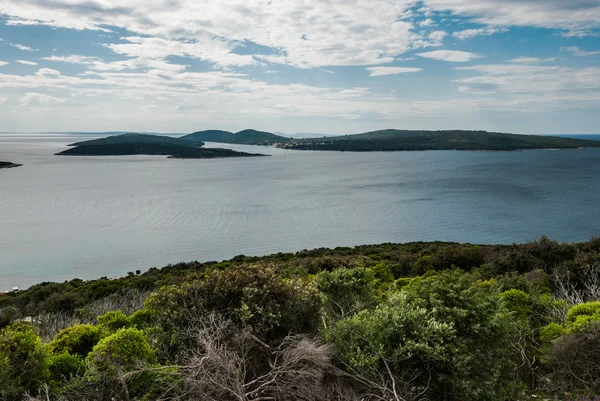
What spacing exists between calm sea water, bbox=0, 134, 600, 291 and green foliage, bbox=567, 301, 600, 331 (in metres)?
30.5

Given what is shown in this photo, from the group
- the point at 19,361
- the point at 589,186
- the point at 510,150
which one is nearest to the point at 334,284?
the point at 19,361

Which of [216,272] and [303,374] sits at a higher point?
[216,272]

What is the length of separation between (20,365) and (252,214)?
1872 inches

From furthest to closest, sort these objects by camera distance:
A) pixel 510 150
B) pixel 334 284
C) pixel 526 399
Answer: pixel 510 150
pixel 334 284
pixel 526 399

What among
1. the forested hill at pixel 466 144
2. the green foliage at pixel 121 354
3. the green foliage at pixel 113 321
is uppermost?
the forested hill at pixel 466 144

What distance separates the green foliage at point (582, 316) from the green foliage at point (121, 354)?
7.81m

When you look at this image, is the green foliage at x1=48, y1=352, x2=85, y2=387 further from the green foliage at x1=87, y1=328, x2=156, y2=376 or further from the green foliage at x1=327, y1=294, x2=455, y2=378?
the green foliage at x1=327, y1=294, x2=455, y2=378

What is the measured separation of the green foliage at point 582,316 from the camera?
7.69 m

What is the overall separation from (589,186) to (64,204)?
84.4 m

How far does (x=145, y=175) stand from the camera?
3814 inches

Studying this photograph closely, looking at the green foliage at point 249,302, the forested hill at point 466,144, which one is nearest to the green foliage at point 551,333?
the green foliage at point 249,302

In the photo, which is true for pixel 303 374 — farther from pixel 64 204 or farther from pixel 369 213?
pixel 64 204

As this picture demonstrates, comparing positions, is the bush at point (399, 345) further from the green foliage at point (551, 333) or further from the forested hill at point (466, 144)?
the forested hill at point (466, 144)

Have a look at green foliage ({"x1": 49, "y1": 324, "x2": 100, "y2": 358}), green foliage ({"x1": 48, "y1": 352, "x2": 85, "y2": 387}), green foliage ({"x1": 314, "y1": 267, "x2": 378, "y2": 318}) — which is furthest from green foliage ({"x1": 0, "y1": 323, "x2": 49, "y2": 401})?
green foliage ({"x1": 314, "y1": 267, "x2": 378, "y2": 318})
